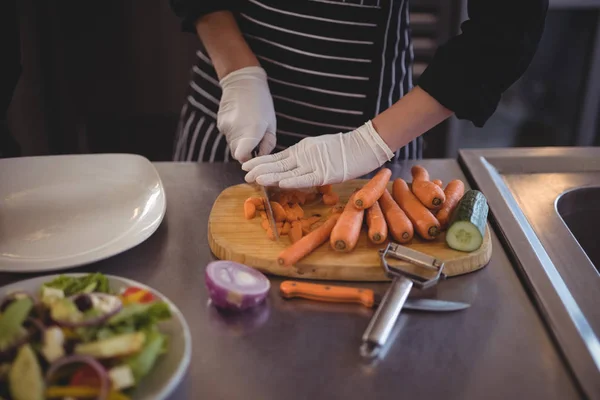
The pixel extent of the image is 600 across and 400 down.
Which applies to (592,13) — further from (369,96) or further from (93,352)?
(93,352)

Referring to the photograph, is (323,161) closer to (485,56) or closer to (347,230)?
(347,230)

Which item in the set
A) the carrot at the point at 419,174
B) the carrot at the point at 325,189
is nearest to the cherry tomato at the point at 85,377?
the carrot at the point at 325,189

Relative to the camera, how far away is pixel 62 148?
3.09m

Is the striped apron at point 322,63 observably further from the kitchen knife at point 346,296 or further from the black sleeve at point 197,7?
the kitchen knife at point 346,296

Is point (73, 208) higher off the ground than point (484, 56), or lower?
lower

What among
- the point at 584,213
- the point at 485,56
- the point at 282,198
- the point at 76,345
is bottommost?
the point at 584,213

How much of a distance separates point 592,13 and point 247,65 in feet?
6.73

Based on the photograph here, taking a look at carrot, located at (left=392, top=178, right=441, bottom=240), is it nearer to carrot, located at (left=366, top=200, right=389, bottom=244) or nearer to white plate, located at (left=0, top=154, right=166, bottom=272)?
carrot, located at (left=366, top=200, right=389, bottom=244)

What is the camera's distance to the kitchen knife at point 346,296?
112 centimetres

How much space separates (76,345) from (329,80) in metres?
1.10

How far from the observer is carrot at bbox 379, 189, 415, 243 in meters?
1.28

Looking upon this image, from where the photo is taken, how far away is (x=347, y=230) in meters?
1.25

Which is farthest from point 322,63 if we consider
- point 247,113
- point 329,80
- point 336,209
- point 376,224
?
point 376,224

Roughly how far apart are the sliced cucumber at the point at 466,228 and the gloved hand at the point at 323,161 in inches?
10.2
